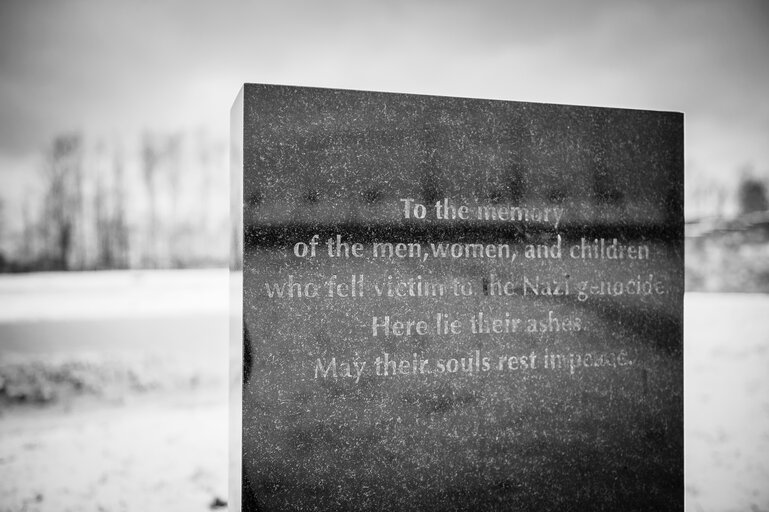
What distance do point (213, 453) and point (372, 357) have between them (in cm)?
249

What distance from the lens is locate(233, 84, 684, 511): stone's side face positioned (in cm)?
216

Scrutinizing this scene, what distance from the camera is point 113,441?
433 cm

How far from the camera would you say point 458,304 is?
2354 millimetres

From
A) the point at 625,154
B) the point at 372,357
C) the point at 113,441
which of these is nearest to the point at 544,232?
the point at 625,154

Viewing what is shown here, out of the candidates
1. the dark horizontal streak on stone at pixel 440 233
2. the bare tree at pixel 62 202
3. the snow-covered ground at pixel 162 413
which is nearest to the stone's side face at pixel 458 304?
the dark horizontal streak on stone at pixel 440 233

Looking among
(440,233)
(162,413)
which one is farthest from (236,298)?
(162,413)

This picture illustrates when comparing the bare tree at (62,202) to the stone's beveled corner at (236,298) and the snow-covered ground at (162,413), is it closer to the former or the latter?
the snow-covered ground at (162,413)

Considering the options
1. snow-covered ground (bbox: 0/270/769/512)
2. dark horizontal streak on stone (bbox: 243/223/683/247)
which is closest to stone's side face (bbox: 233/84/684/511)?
dark horizontal streak on stone (bbox: 243/223/683/247)

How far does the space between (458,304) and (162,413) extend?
409 cm

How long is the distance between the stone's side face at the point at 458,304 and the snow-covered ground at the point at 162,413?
4.31 feet

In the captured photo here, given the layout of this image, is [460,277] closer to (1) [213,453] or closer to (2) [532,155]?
(2) [532,155]

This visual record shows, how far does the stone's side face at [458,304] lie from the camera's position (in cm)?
216

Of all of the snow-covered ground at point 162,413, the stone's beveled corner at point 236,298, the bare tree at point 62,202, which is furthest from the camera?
the bare tree at point 62,202

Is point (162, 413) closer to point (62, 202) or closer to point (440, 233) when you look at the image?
point (440, 233)
